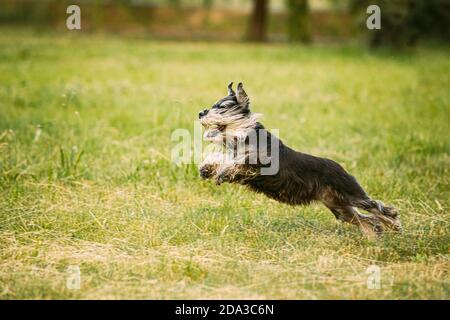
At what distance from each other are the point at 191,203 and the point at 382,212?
189 cm

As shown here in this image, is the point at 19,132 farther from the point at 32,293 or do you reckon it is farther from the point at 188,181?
the point at 32,293

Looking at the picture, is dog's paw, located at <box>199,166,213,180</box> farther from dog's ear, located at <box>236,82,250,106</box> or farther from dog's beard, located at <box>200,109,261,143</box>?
dog's ear, located at <box>236,82,250,106</box>

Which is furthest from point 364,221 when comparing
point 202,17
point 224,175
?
point 202,17

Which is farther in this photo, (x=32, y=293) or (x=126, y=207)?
(x=126, y=207)

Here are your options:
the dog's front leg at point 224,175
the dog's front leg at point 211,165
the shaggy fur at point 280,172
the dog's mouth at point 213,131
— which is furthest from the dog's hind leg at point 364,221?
the dog's mouth at point 213,131

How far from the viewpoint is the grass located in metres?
4.92

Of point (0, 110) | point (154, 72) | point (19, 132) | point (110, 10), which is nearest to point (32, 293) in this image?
point (19, 132)

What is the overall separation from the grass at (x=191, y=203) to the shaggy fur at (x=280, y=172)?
11.7 inches

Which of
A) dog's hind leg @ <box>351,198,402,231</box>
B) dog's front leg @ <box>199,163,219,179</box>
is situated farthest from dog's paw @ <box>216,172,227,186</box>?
dog's hind leg @ <box>351,198,402,231</box>

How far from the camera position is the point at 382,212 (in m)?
5.83

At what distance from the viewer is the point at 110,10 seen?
3628cm

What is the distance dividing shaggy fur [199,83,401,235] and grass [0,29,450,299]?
0.30 meters

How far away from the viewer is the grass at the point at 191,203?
16.1 feet

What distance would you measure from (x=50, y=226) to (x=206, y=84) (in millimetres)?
8985
